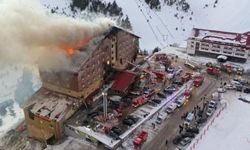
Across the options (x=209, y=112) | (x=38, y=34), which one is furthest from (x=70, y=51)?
(x=209, y=112)

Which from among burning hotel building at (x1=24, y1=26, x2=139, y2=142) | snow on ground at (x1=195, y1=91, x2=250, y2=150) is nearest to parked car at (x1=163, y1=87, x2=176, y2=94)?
snow on ground at (x1=195, y1=91, x2=250, y2=150)

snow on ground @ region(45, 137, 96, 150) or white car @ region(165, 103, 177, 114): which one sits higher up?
white car @ region(165, 103, 177, 114)

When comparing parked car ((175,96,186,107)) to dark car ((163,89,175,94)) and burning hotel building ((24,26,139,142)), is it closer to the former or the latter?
dark car ((163,89,175,94))

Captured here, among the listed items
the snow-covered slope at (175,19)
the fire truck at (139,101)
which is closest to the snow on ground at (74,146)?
the fire truck at (139,101)

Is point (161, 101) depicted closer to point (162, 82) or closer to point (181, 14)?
point (162, 82)

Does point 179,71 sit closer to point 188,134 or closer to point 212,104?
point 212,104

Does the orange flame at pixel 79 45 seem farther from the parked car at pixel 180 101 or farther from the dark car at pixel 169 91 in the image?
the parked car at pixel 180 101

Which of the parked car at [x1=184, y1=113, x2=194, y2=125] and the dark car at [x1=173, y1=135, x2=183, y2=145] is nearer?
the dark car at [x1=173, y1=135, x2=183, y2=145]
